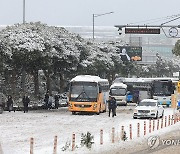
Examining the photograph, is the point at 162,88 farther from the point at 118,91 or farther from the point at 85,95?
the point at 85,95

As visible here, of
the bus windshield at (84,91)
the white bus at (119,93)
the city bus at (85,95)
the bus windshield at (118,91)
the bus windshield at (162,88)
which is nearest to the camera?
the city bus at (85,95)

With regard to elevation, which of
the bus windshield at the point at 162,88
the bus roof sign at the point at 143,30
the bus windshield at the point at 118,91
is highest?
the bus roof sign at the point at 143,30

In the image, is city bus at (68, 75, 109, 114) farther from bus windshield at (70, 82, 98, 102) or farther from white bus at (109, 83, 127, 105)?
white bus at (109, 83, 127, 105)

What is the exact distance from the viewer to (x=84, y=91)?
45312 mm

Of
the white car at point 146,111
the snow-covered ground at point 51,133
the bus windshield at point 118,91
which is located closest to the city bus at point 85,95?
the white car at point 146,111

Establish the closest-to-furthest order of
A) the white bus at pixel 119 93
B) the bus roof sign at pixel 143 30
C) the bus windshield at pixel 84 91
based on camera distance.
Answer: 1. the bus windshield at pixel 84 91
2. the bus roof sign at pixel 143 30
3. the white bus at pixel 119 93

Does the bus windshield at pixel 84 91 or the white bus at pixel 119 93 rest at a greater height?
the bus windshield at pixel 84 91

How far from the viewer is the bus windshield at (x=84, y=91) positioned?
45.0 metres

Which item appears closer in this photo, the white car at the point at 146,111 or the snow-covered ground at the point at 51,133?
the snow-covered ground at the point at 51,133

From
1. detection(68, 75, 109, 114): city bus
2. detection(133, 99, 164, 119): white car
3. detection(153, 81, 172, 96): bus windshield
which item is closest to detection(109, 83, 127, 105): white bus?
detection(153, 81, 172, 96): bus windshield

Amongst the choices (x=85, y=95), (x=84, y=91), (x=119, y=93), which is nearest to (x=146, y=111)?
(x=85, y=95)

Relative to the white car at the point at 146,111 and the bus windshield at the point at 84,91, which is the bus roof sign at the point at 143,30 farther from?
the white car at the point at 146,111

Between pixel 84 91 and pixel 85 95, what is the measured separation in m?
0.41

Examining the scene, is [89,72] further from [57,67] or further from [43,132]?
[43,132]
